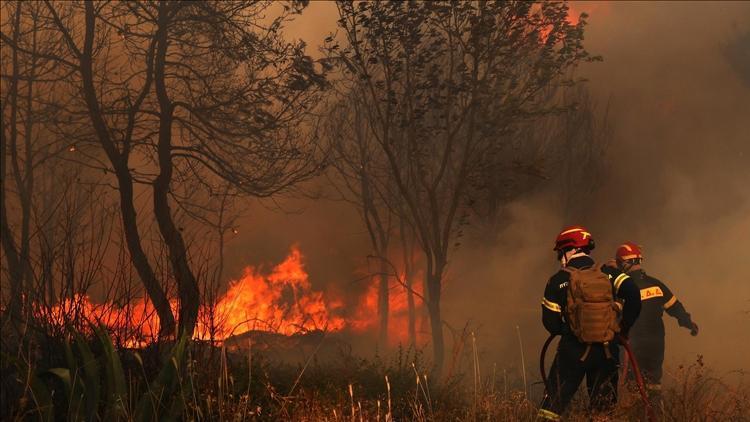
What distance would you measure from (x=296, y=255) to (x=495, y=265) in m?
6.77

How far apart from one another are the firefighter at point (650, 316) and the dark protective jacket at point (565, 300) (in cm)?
260

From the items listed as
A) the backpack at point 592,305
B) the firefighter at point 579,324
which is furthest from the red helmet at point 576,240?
the backpack at point 592,305

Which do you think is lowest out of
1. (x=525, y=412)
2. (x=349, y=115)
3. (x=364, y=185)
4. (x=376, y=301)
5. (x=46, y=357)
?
(x=525, y=412)

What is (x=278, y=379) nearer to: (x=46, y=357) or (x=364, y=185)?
(x=46, y=357)

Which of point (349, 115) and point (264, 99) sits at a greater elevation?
point (349, 115)

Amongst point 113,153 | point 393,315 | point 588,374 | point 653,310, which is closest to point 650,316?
point 653,310

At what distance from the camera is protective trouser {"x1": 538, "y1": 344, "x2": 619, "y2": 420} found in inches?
234

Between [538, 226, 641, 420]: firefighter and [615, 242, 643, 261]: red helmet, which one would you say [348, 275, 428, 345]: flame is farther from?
[538, 226, 641, 420]: firefighter

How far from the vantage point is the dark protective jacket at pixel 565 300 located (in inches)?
233

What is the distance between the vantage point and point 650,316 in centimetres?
859

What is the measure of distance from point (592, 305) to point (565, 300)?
23cm

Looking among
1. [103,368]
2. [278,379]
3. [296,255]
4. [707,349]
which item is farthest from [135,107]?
[296,255]

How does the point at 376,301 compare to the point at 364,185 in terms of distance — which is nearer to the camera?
the point at 364,185

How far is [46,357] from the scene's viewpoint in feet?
17.0
